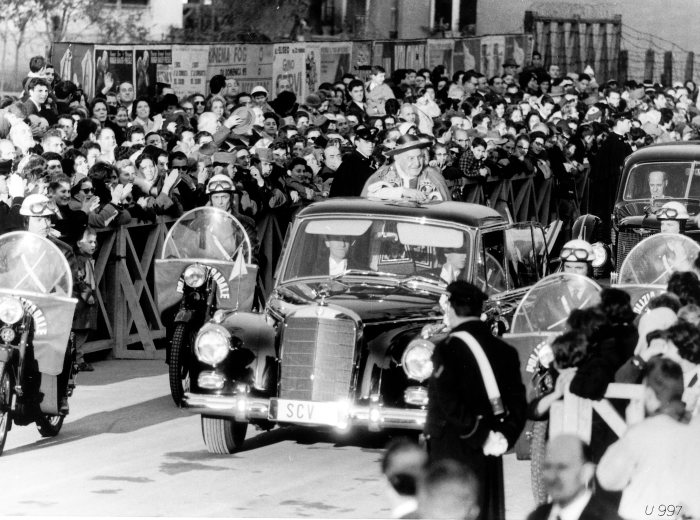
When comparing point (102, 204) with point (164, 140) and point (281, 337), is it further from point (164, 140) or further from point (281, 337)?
point (281, 337)

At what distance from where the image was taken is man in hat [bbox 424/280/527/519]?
771cm

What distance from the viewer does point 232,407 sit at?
1077 cm

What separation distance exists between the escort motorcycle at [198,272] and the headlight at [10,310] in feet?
7.16

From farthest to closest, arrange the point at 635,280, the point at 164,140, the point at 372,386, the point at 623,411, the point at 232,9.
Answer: the point at 232,9 < the point at 164,140 < the point at 635,280 < the point at 372,386 < the point at 623,411

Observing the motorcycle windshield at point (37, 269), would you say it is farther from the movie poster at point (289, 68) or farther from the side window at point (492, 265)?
the movie poster at point (289, 68)

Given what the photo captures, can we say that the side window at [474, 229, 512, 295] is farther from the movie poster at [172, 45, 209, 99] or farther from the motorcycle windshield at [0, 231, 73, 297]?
the movie poster at [172, 45, 209, 99]

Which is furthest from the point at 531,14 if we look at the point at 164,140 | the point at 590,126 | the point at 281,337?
the point at 281,337

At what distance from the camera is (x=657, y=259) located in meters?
12.9

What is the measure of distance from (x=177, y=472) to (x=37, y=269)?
5.61ft

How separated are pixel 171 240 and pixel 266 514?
167 inches

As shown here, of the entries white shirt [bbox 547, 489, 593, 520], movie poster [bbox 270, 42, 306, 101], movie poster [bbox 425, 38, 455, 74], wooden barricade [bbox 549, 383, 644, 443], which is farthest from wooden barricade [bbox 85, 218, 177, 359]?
movie poster [bbox 425, 38, 455, 74]

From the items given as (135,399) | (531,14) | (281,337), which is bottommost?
(135,399)

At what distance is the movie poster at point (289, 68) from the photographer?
24.3 metres

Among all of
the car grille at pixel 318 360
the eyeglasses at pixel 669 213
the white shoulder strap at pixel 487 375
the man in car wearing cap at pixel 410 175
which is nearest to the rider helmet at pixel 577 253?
the man in car wearing cap at pixel 410 175
